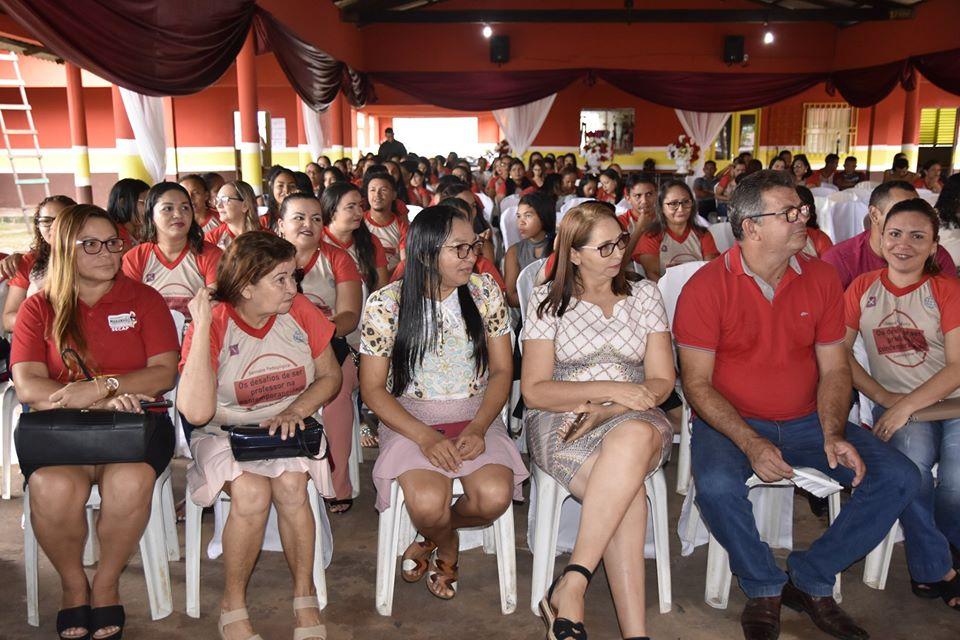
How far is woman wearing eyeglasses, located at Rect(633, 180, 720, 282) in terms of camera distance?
474 centimetres

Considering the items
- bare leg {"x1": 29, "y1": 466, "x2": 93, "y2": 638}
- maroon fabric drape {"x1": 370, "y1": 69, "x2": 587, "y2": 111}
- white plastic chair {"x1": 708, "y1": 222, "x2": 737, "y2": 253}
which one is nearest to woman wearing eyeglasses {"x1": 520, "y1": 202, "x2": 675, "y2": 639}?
bare leg {"x1": 29, "y1": 466, "x2": 93, "y2": 638}

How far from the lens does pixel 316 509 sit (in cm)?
255

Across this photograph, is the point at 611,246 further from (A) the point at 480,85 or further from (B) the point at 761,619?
(A) the point at 480,85

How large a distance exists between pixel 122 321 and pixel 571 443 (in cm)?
144

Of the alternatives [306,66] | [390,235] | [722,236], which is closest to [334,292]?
[390,235]

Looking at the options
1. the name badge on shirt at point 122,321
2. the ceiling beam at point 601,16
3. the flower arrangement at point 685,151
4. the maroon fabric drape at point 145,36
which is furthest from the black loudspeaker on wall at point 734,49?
the name badge on shirt at point 122,321

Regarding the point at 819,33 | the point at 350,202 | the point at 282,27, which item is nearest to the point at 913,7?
the point at 819,33

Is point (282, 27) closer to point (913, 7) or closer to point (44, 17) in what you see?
point (44, 17)

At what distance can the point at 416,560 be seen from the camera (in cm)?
270

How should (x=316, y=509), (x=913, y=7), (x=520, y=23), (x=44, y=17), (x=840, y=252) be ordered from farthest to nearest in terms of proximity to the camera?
1. (x=520, y=23)
2. (x=913, y=7)
3. (x=44, y=17)
4. (x=840, y=252)
5. (x=316, y=509)

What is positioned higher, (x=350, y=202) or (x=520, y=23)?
(x=520, y=23)

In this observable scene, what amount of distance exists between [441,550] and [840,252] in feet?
6.95

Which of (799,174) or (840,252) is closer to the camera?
(840,252)

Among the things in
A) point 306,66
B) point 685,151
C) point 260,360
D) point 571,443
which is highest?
point 306,66
